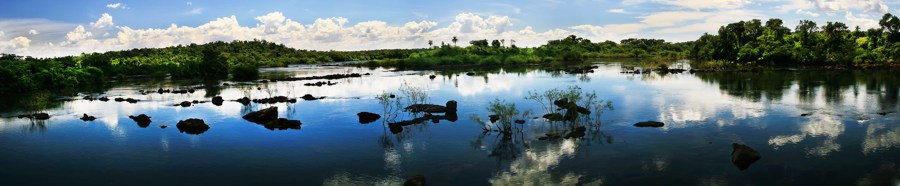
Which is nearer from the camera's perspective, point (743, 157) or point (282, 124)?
point (743, 157)

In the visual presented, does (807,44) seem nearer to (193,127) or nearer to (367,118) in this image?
(367,118)

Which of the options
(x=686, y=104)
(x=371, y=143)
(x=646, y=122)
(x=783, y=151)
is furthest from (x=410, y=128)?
(x=686, y=104)

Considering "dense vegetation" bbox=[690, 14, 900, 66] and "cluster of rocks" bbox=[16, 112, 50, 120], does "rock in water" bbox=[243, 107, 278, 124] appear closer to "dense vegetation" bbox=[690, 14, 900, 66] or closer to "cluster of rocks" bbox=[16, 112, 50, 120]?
"cluster of rocks" bbox=[16, 112, 50, 120]

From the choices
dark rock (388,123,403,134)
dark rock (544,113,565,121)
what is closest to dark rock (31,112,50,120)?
dark rock (388,123,403,134)

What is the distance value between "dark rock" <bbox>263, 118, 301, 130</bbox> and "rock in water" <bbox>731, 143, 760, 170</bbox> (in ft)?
93.2

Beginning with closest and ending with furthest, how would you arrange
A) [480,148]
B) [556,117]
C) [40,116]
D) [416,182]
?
[416,182] → [480,148] → [556,117] → [40,116]

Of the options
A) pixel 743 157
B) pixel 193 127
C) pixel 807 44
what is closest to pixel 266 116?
pixel 193 127

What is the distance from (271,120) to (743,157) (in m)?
32.2

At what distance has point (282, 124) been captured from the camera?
42469 millimetres

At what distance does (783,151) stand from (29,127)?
54493 mm

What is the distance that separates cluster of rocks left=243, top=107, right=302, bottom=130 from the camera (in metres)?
42.3

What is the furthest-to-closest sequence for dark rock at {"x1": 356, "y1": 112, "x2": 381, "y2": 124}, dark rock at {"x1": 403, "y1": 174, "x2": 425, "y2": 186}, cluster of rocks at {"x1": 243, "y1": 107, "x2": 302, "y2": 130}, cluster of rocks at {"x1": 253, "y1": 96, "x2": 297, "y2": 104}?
1. cluster of rocks at {"x1": 253, "y1": 96, "x2": 297, "y2": 104}
2. dark rock at {"x1": 356, "y1": 112, "x2": 381, "y2": 124}
3. cluster of rocks at {"x1": 243, "y1": 107, "x2": 302, "y2": 130}
4. dark rock at {"x1": 403, "y1": 174, "x2": 425, "y2": 186}

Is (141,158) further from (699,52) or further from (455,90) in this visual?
(699,52)

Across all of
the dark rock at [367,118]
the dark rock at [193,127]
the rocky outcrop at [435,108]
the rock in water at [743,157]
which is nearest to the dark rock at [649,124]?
the rock in water at [743,157]
